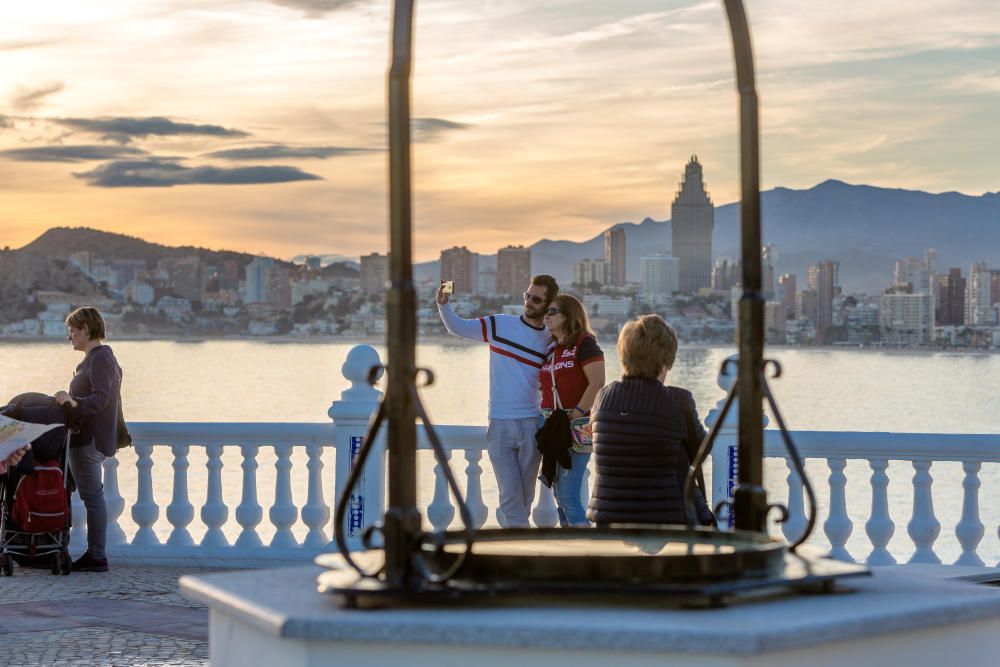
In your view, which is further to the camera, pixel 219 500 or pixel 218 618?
pixel 219 500

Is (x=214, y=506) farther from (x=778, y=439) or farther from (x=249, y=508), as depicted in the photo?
(x=778, y=439)

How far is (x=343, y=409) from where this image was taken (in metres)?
9.68

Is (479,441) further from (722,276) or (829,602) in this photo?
(722,276)

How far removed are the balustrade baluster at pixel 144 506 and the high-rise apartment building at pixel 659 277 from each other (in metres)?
16.0

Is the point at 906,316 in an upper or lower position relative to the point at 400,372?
upper

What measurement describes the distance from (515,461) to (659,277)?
23.9 metres

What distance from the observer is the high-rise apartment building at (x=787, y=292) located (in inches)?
2019

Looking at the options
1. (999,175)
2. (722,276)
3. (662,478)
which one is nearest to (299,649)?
(662,478)

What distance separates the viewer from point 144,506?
10.4 metres

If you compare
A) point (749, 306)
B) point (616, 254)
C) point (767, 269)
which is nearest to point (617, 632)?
point (749, 306)

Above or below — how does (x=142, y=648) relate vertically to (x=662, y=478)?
below

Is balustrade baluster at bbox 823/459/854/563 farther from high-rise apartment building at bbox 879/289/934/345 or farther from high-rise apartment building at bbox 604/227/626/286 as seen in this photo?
high-rise apartment building at bbox 879/289/934/345

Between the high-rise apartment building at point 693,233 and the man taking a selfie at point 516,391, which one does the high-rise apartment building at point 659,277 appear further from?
the man taking a selfie at point 516,391

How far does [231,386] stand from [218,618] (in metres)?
88.8
